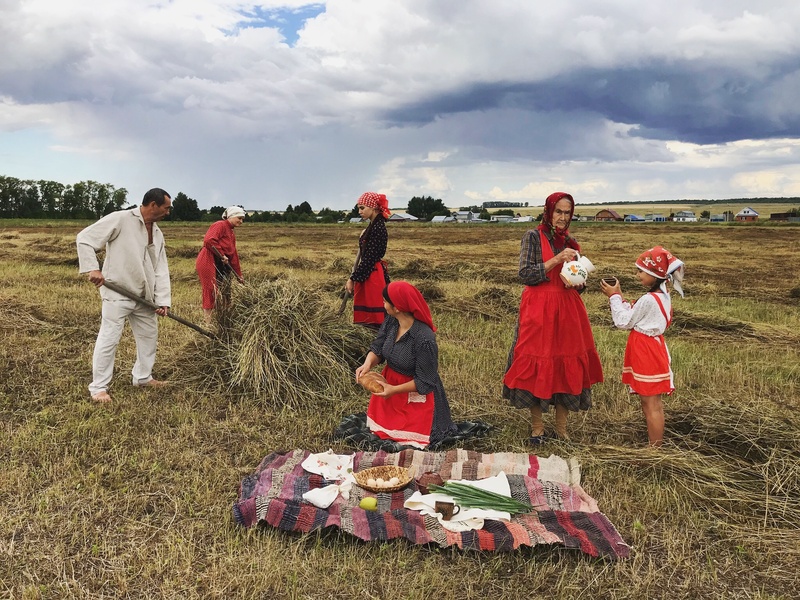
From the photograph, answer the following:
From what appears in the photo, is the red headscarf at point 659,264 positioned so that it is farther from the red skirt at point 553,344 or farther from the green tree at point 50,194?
the green tree at point 50,194

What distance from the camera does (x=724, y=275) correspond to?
564 inches

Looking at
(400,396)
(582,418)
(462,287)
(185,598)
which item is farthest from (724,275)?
(185,598)

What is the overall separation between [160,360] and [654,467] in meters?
4.64

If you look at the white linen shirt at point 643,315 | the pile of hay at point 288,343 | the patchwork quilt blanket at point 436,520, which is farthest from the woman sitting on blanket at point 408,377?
the white linen shirt at point 643,315

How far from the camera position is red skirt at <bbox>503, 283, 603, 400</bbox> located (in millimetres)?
4090

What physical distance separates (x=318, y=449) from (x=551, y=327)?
1.81m

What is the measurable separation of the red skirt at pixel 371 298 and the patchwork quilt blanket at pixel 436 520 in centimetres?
223

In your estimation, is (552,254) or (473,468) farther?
(552,254)

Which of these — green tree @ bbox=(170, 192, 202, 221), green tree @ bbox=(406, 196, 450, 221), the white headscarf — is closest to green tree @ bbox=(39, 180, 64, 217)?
green tree @ bbox=(170, 192, 202, 221)

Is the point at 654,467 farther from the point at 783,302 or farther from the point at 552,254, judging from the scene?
the point at 783,302

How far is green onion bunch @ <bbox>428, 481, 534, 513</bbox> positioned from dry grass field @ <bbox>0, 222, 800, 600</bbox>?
0.29m

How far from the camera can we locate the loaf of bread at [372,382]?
164 inches

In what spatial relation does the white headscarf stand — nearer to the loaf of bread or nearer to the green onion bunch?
the loaf of bread

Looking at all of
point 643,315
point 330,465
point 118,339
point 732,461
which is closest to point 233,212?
point 118,339
